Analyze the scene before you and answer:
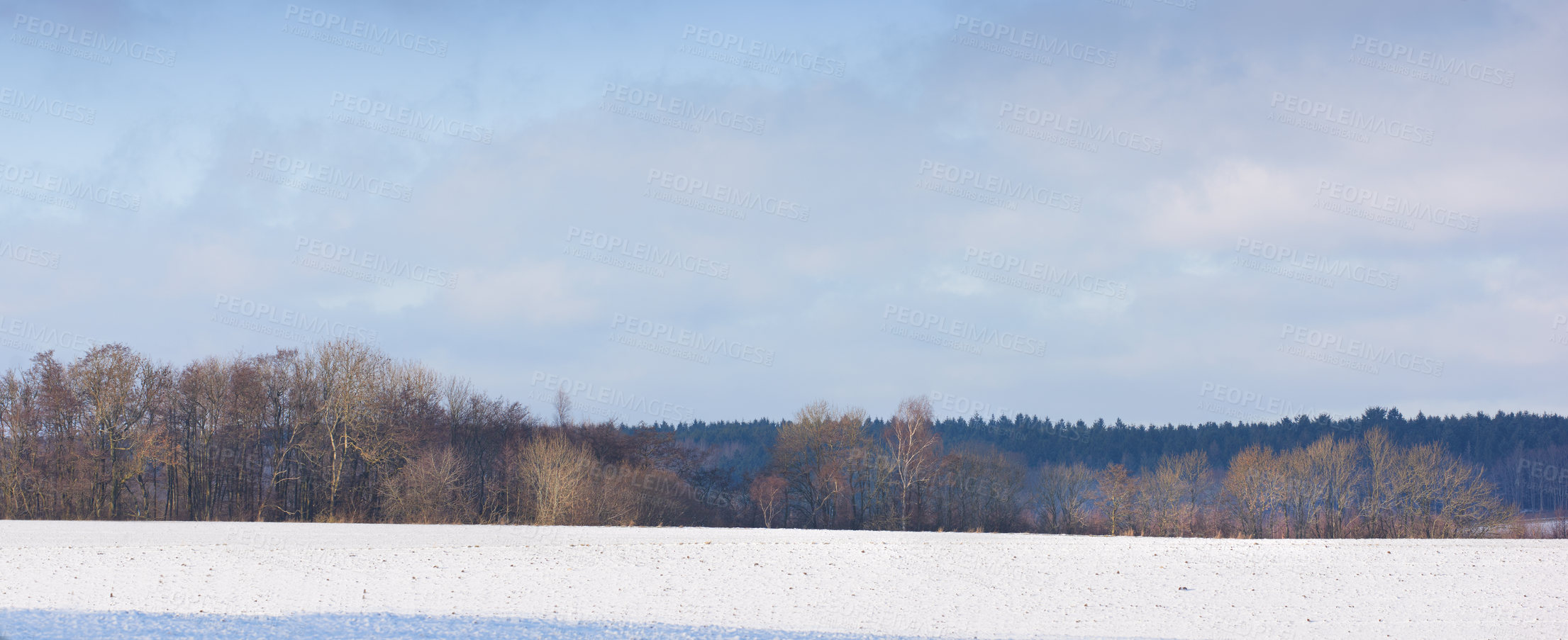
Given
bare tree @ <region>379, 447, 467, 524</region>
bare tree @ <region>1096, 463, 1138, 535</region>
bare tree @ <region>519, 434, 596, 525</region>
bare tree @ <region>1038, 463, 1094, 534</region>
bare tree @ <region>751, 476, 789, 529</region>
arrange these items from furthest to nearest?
bare tree @ <region>1038, 463, 1094, 534</region>, bare tree @ <region>1096, 463, 1138, 535</region>, bare tree @ <region>751, 476, 789, 529</region>, bare tree @ <region>379, 447, 467, 524</region>, bare tree @ <region>519, 434, 596, 525</region>

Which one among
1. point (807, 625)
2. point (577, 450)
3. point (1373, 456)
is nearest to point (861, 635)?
point (807, 625)

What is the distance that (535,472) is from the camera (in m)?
53.2

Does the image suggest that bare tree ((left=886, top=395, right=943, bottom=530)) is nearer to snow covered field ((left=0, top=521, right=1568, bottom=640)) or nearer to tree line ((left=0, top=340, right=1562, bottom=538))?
tree line ((left=0, top=340, right=1562, bottom=538))

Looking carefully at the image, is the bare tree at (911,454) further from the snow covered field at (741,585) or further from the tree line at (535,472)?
the snow covered field at (741,585)

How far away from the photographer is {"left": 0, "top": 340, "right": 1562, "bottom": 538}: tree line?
5453 cm

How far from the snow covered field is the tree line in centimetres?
1770

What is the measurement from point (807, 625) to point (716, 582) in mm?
5009

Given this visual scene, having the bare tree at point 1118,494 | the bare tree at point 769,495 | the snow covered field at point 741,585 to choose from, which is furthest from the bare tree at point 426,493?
the bare tree at point 1118,494

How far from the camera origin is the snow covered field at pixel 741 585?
70.6 feet

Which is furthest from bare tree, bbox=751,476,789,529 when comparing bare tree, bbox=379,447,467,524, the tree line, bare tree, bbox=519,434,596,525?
bare tree, bbox=379,447,467,524

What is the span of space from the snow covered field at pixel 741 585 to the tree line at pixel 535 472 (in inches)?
697

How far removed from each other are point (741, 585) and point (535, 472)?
29.6 metres

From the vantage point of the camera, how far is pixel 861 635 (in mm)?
21234

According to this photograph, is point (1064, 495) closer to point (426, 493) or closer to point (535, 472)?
point (535, 472)
